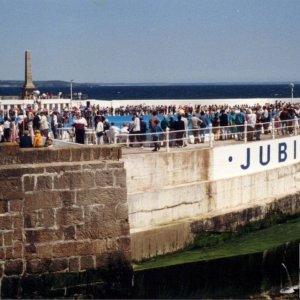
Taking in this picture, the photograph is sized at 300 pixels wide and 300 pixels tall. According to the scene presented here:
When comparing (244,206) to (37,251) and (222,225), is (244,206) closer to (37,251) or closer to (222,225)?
(222,225)

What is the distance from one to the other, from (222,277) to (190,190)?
2.38 meters

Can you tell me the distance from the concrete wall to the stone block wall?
4.92 feet

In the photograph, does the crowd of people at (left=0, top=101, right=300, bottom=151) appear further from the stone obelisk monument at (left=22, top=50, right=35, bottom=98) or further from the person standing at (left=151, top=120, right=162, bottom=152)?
the stone obelisk monument at (left=22, top=50, right=35, bottom=98)

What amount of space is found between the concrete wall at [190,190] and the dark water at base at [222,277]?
0.79m

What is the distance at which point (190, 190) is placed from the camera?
61.6ft

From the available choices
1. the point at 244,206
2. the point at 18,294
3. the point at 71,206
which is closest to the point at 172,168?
the point at 244,206

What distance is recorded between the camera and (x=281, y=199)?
2194cm

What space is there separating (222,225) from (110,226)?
15.9 ft

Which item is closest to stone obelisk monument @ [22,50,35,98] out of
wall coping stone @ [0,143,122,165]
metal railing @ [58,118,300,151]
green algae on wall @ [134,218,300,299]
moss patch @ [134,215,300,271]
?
metal railing @ [58,118,300,151]

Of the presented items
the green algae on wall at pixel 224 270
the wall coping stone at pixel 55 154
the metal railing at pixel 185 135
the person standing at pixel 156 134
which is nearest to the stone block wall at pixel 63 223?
the wall coping stone at pixel 55 154

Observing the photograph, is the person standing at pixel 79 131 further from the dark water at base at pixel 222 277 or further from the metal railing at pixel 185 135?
the dark water at base at pixel 222 277

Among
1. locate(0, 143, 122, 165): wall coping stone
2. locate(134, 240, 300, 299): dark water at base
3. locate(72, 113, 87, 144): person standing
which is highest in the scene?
locate(72, 113, 87, 144): person standing

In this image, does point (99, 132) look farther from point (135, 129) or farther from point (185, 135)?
point (185, 135)

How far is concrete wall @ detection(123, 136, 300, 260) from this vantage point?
57.5ft
